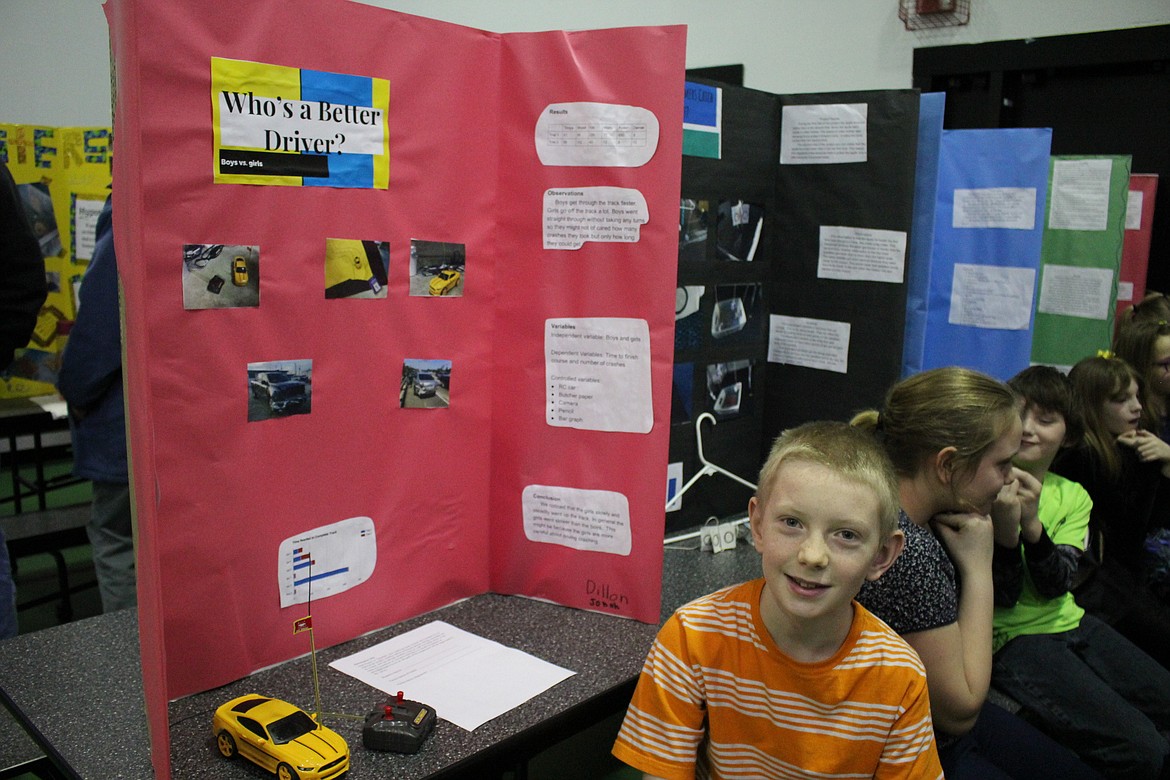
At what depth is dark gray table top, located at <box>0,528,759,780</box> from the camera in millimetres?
1179

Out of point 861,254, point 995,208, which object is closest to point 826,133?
point 861,254

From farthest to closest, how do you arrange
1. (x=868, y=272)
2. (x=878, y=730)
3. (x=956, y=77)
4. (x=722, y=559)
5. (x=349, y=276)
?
(x=956, y=77), (x=868, y=272), (x=722, y=559), (x=349, y=276), (x=878, y=730)

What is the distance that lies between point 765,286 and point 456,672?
131 centimetres

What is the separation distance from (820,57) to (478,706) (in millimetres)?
4120

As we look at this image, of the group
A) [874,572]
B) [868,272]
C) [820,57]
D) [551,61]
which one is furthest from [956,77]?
[874,572]

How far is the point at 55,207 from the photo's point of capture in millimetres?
4820

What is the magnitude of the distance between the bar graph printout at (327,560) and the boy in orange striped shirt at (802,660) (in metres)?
0.52

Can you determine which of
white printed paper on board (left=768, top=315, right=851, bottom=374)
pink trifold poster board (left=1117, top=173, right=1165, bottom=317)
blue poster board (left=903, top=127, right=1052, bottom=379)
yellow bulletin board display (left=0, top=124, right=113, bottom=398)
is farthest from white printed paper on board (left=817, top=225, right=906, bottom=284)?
yellow bulletin board display (left=0, top=124, right=113, bottom=398)

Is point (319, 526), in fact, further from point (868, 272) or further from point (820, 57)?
point (820, 57)

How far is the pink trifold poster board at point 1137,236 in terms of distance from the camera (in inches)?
149

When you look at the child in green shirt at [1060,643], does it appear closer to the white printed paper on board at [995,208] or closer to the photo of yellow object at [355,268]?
the white printed paper on board at [995,208]

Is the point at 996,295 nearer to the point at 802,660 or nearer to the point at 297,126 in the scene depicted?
the point at 802,660

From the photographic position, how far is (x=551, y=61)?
61.2 inches

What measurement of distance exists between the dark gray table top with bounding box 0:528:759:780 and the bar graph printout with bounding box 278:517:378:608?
0.11 metres
